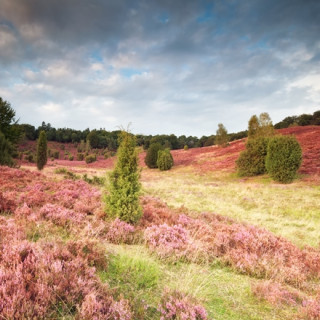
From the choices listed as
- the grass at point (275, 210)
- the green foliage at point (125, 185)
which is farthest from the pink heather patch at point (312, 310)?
the grass at point (275, 210)

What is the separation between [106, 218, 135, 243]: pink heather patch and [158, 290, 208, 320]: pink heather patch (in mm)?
2995

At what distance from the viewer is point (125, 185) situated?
22.5ft

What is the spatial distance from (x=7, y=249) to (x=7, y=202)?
5.24m

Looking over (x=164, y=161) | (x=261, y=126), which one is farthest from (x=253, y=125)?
(x=164, y=161)

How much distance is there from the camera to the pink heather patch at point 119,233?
5707 mm

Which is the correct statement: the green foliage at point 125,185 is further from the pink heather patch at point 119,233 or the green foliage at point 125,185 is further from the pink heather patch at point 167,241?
the pink heather patch at point 167,241

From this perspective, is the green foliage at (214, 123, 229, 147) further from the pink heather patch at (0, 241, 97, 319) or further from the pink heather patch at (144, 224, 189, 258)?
the pink heather patch at (0, 241, 97, 319)

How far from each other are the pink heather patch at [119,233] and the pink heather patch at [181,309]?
299cm

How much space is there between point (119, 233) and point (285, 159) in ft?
81.1

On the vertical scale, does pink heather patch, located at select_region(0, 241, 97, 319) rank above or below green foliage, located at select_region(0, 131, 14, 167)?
below

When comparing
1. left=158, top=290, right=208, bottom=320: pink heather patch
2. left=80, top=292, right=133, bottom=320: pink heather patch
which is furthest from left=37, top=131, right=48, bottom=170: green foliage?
left=158, top=290, right=208, bottom=320: pink heather patch

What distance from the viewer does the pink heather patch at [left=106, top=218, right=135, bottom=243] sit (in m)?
5.71

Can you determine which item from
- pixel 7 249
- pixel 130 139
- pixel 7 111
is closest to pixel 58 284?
pixel 7 249

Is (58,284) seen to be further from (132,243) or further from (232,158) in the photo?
(232,158)
